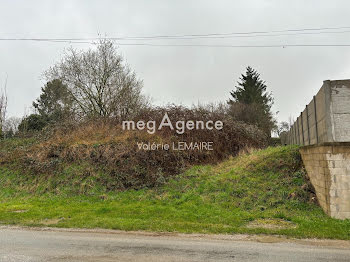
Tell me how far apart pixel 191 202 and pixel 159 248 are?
3.85 m

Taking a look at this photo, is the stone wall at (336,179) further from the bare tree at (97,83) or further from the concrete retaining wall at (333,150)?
the bare tree at (97,83)

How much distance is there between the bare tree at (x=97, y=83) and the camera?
19578mm

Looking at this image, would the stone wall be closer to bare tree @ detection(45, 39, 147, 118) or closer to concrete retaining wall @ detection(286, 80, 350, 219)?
concrete retaining wall @ detection(286, 80, 350, 219)

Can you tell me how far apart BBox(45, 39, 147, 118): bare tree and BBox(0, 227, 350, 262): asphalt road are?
46.8 feet

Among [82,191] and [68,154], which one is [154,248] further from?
[68,154]

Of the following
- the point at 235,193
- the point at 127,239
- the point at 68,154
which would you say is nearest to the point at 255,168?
the point at 235,193

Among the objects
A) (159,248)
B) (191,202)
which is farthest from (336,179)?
(159,248)

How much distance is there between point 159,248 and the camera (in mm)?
4898

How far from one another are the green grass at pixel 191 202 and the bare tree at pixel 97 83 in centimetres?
820

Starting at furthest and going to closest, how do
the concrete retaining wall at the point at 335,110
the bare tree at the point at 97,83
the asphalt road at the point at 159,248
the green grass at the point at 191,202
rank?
the bare tree at the point at 97,83, the concrete retaining wall at the point at 335,110, the green grass at the point at 191,202, the asphalt road at the point at 159,248

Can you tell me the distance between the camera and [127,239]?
5.55m

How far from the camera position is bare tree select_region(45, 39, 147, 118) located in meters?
19.6

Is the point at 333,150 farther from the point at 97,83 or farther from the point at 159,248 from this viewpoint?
the point at 97,83

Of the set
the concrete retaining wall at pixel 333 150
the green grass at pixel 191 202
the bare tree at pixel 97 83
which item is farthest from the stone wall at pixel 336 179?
the bare tree at pixel 97 83
